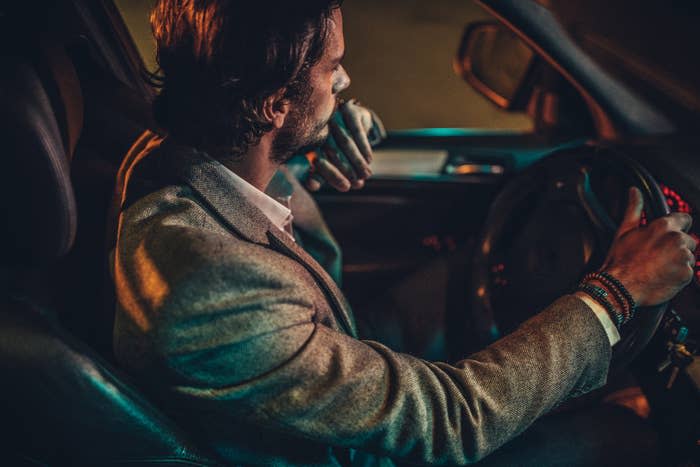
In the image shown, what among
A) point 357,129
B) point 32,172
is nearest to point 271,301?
point 32,172

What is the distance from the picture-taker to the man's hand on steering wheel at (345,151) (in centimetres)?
176

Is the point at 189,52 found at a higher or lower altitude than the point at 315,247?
higher

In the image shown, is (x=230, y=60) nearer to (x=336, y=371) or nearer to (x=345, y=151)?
(x=345, y=151)

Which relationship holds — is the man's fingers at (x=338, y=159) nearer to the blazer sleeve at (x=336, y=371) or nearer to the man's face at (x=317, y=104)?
the man's face at (x=317, y=104)

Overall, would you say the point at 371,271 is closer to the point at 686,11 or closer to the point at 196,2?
the point at 196,2

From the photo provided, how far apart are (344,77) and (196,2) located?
0.43 meters

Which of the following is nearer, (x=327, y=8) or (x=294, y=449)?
(x=294, y=449)

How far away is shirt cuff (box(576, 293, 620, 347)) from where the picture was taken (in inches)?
52.0

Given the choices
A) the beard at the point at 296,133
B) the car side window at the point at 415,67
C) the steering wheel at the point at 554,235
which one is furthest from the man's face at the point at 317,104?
the car side window at the point at 415,67

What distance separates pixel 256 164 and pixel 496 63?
1.39 metres

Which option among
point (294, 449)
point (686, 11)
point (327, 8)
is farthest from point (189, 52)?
point (686, 11)

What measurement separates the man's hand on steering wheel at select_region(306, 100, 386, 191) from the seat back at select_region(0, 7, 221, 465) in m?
0.73

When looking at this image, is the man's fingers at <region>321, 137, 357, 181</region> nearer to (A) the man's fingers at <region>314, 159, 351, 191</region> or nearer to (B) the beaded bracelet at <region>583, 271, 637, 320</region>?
(A) the man's fingers at <region>314, 159, 351, 191</region>

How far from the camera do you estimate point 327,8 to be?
1.38 m
